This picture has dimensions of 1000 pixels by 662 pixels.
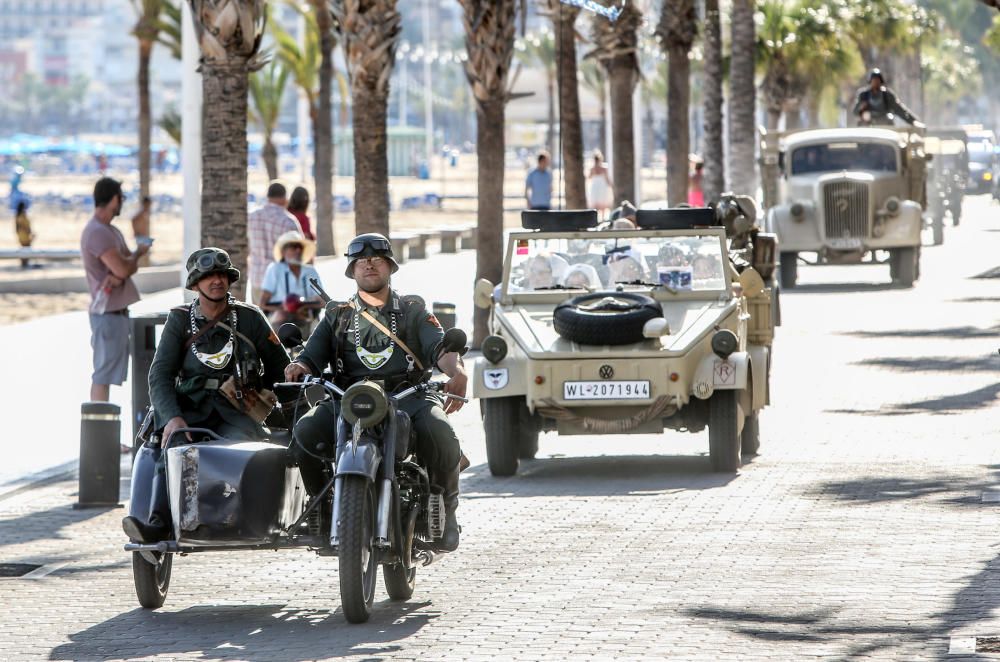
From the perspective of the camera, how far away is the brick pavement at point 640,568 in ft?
26.2

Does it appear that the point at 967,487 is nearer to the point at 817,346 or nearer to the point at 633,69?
the point at 817,346

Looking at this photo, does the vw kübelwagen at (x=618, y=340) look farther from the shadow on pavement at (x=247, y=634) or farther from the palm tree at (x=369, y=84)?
the palm tree at (x=369, y=84)

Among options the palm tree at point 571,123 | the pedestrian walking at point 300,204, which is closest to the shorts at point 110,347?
the pedestrian walking at point 300,204

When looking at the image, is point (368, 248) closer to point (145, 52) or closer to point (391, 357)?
point (391, 357)

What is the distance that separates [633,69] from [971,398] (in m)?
15.7

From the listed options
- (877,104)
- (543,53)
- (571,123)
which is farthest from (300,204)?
(543,53)

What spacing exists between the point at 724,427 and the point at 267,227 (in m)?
5.86

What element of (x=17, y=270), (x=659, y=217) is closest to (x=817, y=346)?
(x=659, y=217)

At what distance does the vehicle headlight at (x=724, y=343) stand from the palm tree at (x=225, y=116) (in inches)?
171

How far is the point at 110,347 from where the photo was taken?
1433cm

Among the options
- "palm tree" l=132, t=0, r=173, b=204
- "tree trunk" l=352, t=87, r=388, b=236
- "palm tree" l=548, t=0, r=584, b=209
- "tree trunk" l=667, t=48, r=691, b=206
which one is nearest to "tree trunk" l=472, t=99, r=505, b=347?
"tree trunk" l=352, t=87, r=388, b=236

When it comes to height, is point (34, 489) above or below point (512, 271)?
below

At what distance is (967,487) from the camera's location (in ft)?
39.3

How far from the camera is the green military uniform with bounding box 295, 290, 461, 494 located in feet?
28.7
